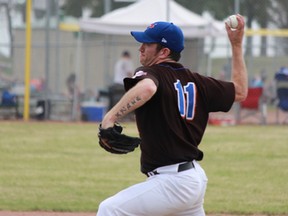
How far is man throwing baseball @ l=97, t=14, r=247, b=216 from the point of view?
210 inches

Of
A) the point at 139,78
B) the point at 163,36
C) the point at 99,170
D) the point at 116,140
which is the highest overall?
the point at 163,36

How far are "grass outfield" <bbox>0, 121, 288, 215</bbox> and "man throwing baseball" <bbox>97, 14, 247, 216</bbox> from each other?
14.0 feet

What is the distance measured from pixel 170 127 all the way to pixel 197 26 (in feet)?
52.5

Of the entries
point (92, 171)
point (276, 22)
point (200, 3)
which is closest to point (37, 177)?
point (92, 171)

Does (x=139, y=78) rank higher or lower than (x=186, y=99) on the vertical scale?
higher

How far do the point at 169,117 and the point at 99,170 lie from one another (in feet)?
25.4

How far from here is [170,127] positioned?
5488mm

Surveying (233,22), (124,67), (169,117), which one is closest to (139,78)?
(169,117)

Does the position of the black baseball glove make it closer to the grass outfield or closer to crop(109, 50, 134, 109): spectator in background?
the grass outfield

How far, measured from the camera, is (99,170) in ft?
43.1

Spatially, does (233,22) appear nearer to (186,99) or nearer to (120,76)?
(186,99)

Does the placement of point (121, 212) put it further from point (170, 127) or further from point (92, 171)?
point (92, 171)

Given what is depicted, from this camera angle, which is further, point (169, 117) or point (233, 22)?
point (233, 22)

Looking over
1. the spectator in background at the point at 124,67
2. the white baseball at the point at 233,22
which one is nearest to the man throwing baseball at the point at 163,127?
the white baseball at the point at 233,22
